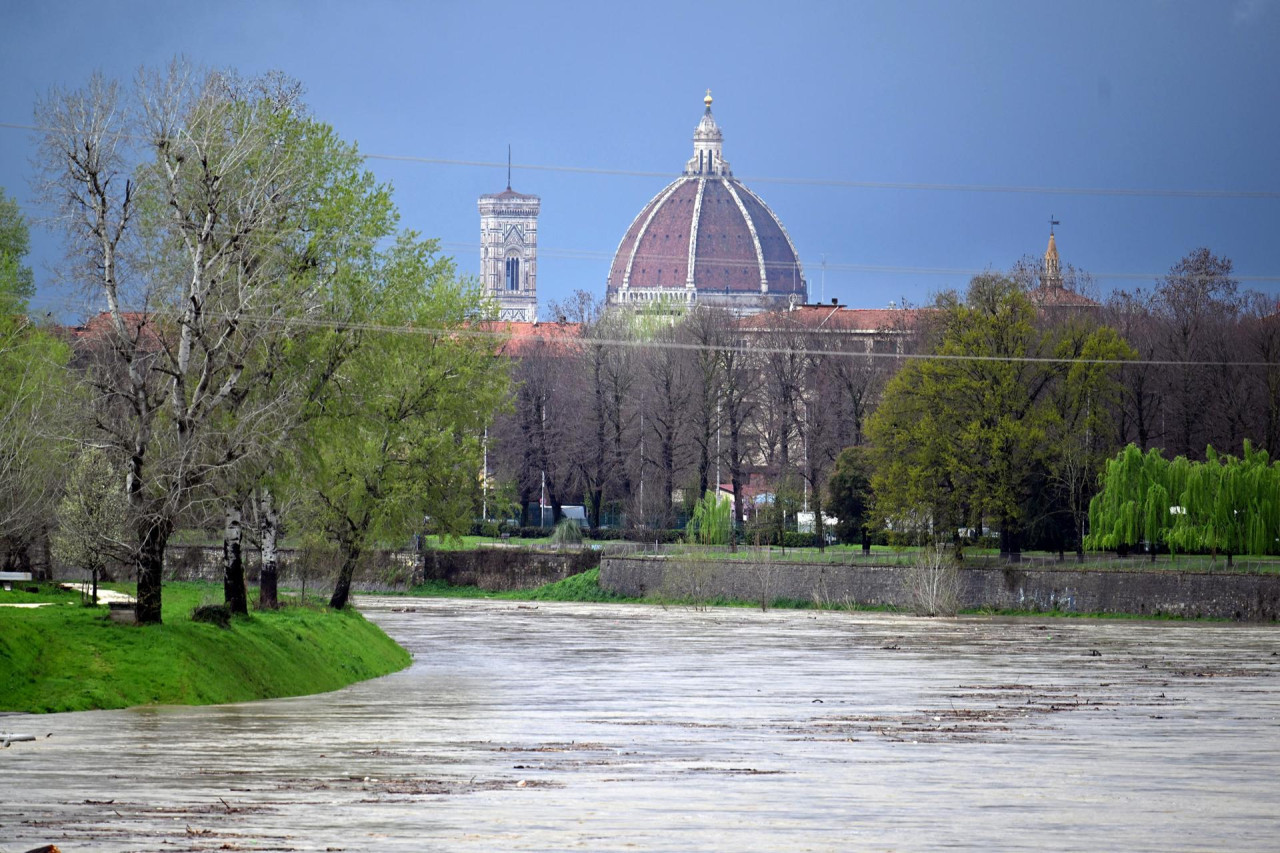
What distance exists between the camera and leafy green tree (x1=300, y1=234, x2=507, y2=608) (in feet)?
152

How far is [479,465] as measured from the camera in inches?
2173

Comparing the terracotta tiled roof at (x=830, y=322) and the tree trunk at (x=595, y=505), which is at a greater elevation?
the terracotta tiled roof at (x=830, y=322)

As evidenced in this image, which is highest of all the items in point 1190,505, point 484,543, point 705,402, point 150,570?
point 705,402

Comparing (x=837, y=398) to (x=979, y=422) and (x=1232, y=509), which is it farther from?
(x=1232, y=509)

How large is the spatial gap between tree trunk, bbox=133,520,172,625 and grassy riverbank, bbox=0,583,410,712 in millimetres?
318

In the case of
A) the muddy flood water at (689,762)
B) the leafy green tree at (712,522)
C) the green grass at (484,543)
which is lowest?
the muddy flood water at (689,762)

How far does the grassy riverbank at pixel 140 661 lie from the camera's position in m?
30.4

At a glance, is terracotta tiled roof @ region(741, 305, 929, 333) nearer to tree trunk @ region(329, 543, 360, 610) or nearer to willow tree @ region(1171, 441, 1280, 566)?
willow tree @ region(1171, 441, 1280, 566)

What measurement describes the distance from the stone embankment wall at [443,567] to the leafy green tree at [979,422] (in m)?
18.4

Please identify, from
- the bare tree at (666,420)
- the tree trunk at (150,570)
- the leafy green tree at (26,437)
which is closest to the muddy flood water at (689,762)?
the tree trunk at (150,570)

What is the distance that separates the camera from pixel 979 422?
79.4 metres

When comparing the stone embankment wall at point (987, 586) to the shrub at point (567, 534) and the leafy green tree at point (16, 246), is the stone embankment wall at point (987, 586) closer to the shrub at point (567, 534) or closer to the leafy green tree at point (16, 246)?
the shrub at point (567, 534)

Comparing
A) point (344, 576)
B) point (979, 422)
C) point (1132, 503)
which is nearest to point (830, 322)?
point (979, 422)

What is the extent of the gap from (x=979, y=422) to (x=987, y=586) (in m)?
7.23
